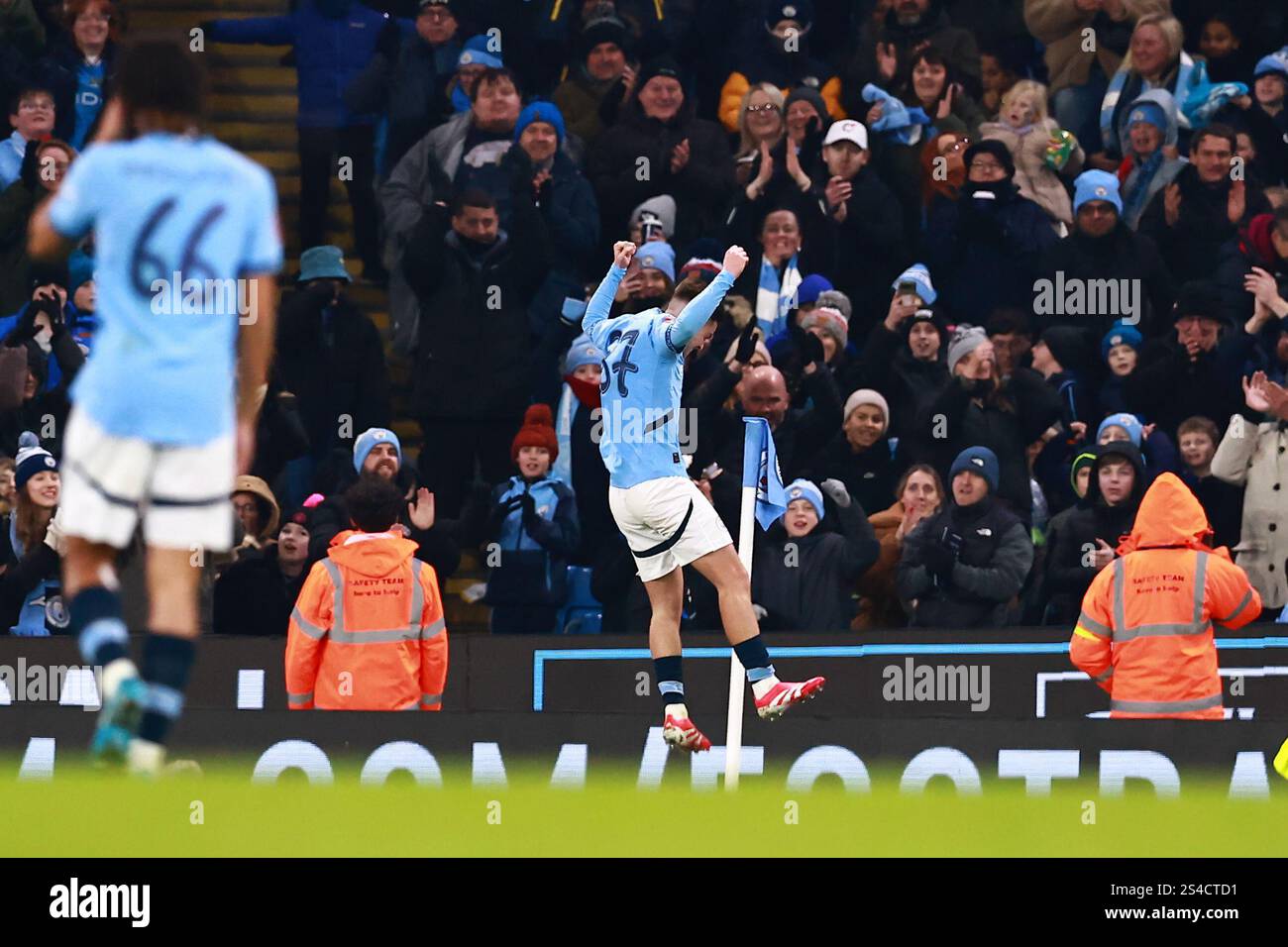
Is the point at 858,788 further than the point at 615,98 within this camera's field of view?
No

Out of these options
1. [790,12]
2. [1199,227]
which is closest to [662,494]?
[1199,227]

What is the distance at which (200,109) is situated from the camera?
7.42m

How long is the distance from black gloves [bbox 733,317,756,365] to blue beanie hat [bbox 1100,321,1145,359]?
7.34 feet

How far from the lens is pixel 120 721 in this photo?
720 centimetres

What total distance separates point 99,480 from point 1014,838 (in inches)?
189

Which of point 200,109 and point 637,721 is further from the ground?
point 200,109

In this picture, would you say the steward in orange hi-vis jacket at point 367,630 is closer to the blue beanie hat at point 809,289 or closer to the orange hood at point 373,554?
the orange hood at point 373,554

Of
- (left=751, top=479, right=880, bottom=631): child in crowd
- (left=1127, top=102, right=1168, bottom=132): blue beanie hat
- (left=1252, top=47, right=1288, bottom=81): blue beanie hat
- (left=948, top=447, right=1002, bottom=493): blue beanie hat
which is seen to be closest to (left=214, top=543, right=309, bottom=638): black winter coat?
(left=751, top=479, right=880, bottom=631): child in crowd

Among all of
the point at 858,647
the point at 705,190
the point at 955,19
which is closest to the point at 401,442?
the point at 705,190

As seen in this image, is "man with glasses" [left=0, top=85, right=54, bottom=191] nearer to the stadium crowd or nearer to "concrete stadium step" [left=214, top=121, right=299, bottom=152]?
the stadium crowd

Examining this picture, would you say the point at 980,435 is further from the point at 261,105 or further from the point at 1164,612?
the point at 261,105

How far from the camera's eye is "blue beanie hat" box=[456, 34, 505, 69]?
16.4m

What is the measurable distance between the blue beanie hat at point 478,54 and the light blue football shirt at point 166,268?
29.4ft
